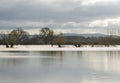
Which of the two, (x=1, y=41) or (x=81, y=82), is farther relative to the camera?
(x=1, y=41)

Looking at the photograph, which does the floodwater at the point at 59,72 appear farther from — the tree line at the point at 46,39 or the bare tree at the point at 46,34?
the bare tree at the point at 46,34

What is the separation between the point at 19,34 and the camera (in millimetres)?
107250

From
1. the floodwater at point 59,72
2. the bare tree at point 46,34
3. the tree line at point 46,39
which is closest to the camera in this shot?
the floodwater at point 59,72

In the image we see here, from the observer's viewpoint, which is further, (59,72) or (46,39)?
(46,39)

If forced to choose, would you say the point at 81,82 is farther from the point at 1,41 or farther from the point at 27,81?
the point at 1,41

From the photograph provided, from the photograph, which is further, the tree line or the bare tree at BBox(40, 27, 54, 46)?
the bare tree at BBox(40, 27, 54, 46)

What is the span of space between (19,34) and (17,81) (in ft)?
305

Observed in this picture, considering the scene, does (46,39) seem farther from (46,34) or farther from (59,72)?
(59,72)

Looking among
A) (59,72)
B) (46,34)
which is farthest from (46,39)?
(59,72)

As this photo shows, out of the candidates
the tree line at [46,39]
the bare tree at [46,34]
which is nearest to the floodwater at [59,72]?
the tree line at [46,39]

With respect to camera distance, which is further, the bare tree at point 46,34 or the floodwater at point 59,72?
the bare tree at point 46,34

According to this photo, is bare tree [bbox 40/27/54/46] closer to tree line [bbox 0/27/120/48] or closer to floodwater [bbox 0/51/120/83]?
tree line [bbox 0/27/120/48]

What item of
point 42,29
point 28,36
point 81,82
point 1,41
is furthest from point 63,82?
point 42,29

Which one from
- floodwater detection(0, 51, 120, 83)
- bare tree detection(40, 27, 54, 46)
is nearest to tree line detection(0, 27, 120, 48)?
A: bare tree detection(40, 27, 54, 46)
